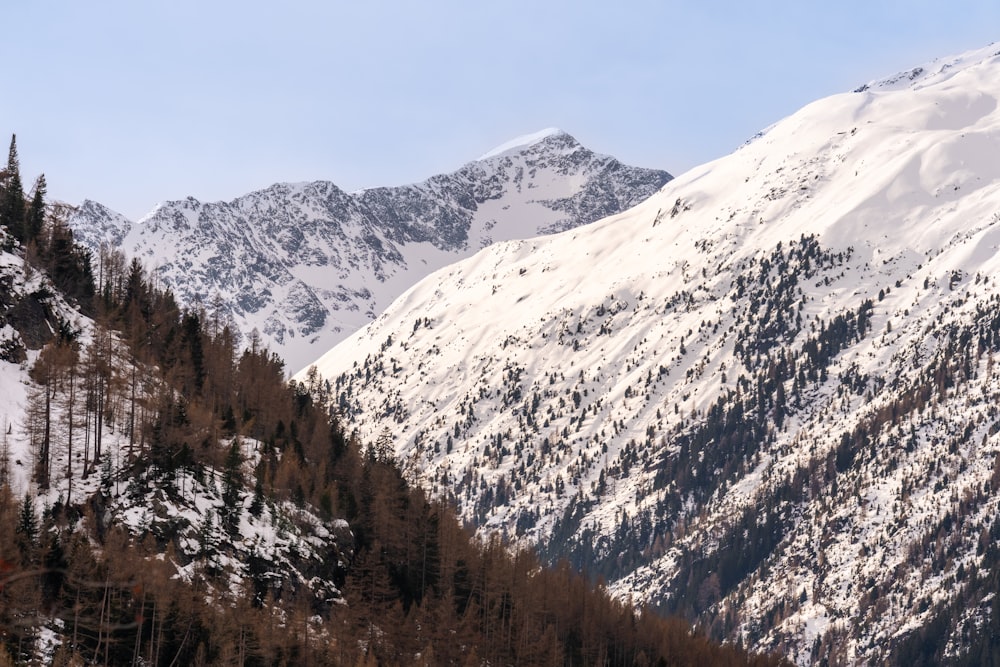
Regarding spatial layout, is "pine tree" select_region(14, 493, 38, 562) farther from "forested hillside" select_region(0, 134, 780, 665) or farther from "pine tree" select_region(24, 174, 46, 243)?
"pine tree" select_region(24, 174, 46, 243)

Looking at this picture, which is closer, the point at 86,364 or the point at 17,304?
the point at 86,364

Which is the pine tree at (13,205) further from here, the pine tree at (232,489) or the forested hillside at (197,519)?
the pine tree at (232,489)

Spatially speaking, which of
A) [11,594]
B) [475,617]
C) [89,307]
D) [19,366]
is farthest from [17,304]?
[475,617]

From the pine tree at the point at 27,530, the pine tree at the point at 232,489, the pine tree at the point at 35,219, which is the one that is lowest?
the pine tree at the point at 27,530

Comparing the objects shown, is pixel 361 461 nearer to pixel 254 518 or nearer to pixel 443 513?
pixel 443 513

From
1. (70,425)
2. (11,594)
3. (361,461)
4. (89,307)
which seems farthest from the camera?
(361,461)

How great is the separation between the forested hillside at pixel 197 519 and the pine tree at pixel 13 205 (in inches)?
14.6

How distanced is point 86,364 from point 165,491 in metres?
16.8

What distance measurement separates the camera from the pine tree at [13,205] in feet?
547

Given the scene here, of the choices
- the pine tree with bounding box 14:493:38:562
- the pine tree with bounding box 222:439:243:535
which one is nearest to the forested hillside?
the pine tree with bounding box 14:493:38:562

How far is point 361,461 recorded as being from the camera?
19012 centimetres

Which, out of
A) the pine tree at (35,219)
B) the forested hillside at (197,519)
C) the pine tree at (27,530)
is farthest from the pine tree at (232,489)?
the pine tree at (35,219)

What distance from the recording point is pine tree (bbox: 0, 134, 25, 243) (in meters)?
167

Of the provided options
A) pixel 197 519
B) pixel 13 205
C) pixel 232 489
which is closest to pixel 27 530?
pixel 197 519
